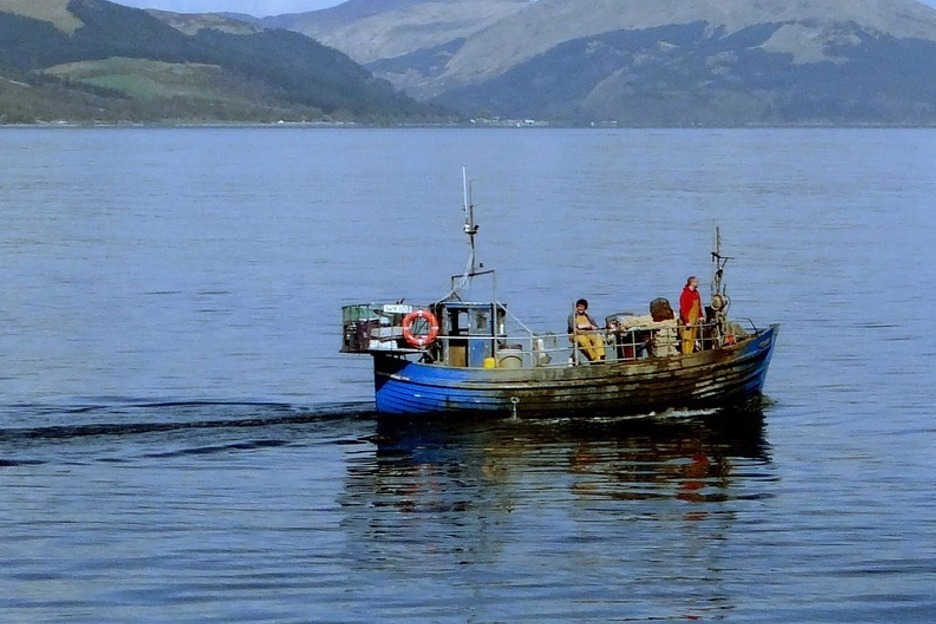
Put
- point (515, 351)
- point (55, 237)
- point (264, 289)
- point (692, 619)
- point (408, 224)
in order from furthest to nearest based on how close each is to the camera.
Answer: point (408, 224) → point (55, 237) → point (264, 289) → point (515, 351) → point (692, 619)

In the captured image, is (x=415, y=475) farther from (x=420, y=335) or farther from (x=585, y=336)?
(x=585, y=336)

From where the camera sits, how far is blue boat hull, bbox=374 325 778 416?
46.5 m

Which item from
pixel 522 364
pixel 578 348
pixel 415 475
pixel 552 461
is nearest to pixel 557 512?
pixel 415 475

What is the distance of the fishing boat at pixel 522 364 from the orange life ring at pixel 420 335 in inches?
1.0

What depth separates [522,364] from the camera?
47.6 meters

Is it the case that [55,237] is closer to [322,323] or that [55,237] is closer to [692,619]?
[322,323]

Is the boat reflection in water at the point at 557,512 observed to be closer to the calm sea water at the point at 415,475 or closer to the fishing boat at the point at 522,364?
the calm sea water at the point at 415,475

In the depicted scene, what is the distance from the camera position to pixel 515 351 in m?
47.6

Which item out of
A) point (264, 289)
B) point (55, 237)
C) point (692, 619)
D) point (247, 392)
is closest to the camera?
point (692, 619)

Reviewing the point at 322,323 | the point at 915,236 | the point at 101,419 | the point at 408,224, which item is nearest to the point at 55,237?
the point at 408,224

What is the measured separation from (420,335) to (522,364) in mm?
2935

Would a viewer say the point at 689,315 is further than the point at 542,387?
Yes

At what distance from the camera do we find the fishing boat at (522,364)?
46531 millimetres

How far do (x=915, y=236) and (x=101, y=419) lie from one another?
266 ft
